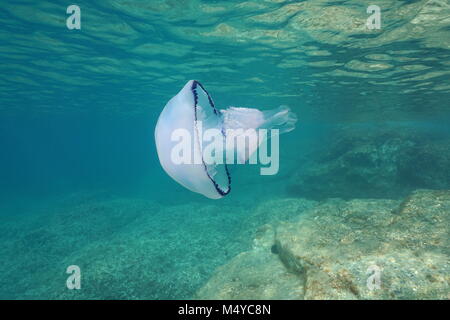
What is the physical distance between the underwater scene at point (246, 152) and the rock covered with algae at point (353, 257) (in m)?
0.03

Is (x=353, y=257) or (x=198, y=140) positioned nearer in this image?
(x=198, y=140)

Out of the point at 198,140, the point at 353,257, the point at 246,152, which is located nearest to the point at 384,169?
the point at 353,257

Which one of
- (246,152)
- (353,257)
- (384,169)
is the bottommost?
(384,169)

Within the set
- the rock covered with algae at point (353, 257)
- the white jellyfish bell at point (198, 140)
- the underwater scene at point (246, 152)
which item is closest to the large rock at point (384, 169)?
the underwater scene at point (246, 152)

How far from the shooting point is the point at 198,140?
3012mm

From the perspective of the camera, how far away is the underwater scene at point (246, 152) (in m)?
4.20

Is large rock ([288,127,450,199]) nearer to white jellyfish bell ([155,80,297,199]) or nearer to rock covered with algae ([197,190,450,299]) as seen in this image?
rock covered with algae ([197,190,450,299])

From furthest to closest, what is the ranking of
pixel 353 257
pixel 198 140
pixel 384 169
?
pixel 384 169
pixel 353 257
pixel 198 140

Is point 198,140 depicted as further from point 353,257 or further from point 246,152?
point 353,257

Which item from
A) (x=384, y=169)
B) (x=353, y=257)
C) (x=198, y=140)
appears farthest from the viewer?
(x=384, y=169)

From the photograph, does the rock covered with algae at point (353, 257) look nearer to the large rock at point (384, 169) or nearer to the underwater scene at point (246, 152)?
the underwater scene at point (246, 152)

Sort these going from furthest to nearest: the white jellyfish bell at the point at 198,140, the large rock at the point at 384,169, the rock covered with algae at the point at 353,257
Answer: the large rock at the point at 384,169 < the rock covered with algae at the point at 353,257 < the white jellyfish bell at the point at 198,140

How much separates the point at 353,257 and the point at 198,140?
11.7 ft
